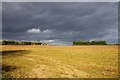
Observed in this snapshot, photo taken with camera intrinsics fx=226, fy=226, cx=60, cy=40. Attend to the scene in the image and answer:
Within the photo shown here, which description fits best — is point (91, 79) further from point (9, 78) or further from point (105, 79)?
point (9, 78)

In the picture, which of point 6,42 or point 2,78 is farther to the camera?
point 6,42

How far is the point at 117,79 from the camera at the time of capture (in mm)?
14727

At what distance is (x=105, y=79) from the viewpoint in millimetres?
14656

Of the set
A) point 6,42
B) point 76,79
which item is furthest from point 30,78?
point 6,42

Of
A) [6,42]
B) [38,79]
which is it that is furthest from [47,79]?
[6,42]

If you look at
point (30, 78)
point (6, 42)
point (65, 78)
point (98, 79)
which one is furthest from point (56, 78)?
point (6, 42)

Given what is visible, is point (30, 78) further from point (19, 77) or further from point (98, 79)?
point (98, 79)

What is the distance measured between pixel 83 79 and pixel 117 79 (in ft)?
7.55

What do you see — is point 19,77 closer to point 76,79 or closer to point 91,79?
point 76,79

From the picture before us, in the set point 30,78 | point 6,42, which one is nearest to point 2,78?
point 30,78

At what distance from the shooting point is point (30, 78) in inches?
566

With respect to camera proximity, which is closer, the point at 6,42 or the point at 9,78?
the point at 9,78

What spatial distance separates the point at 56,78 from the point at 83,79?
5.63 feet

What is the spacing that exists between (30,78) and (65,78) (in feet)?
7.31
